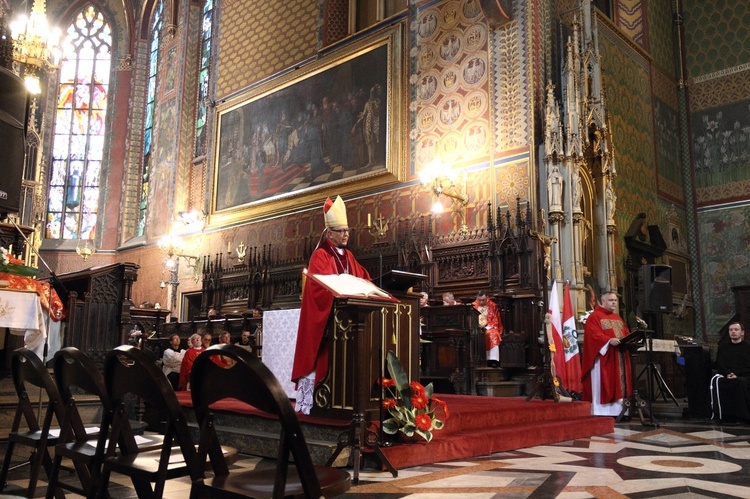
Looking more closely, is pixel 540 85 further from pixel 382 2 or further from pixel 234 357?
pixel 234 357

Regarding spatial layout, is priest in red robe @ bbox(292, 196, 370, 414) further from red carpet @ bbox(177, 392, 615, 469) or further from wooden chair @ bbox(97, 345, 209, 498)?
wooden chair @ bbox(97, 345, 209, 498)

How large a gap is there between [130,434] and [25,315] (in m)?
3.82

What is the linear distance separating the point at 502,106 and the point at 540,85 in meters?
0.79

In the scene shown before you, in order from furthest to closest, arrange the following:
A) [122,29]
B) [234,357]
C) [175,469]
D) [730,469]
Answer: [122,29]
[730,469]
[175,469]
[234,357]

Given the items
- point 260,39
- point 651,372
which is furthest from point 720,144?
point 260,39

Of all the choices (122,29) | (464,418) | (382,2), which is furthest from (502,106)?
(122,29)

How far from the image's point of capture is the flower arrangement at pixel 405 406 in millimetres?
5043

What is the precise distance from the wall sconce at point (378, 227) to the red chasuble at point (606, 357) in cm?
618

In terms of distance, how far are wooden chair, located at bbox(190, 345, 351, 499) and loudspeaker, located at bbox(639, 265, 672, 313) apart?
25.3 feet

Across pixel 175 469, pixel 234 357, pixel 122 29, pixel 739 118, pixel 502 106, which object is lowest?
pixel 175 469

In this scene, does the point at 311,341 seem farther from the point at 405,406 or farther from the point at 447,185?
the point at 447,185

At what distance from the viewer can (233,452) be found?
109 inches

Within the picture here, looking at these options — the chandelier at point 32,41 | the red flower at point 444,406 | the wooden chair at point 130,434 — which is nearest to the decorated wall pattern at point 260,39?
Answer: the chandelier at point 32,41

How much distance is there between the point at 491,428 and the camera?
244 inches
